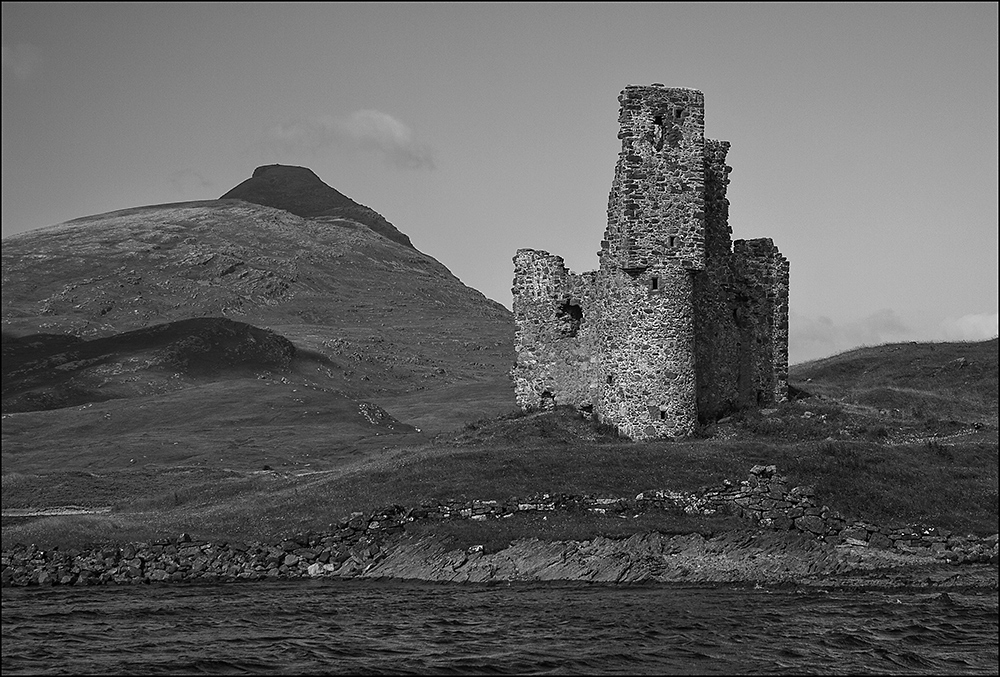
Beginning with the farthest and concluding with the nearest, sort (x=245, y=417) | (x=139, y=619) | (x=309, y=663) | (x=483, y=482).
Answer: (x=245, y=417), (x=483, y=482), (x=139, y=619), (x=309, y=663)

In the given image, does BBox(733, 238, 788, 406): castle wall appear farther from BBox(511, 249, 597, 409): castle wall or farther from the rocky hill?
the rocky hill

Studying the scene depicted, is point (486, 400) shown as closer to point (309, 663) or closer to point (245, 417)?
point (245, 417)

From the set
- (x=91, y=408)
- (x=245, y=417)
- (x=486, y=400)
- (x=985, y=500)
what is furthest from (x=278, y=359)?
(x=985, y=500)

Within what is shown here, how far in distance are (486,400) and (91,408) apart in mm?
47341

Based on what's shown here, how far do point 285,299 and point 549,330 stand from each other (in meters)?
105

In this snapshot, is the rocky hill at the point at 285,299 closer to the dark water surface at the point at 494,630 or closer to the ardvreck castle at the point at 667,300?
the ardvreck castle at the point at 667,300

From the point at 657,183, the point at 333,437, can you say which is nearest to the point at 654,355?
the point at 657,183

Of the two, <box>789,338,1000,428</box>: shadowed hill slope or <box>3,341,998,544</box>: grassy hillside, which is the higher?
<box>789,338,1000,428</box>: shadowed hill slope

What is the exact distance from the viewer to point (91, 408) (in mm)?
54875

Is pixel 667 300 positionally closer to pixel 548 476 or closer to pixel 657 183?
pixel 657 183

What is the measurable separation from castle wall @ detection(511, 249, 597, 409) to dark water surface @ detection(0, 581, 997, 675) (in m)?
23.0

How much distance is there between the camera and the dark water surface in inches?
1091

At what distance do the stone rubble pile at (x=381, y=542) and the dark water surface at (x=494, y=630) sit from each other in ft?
4.94

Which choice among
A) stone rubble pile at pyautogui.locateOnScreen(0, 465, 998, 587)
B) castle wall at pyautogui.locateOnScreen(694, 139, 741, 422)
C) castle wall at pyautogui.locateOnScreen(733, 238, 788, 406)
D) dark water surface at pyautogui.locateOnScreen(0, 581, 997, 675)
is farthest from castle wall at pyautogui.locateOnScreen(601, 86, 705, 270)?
dark water surface at pyautogui.locateOnScreen(0, 581, 997, 675)
